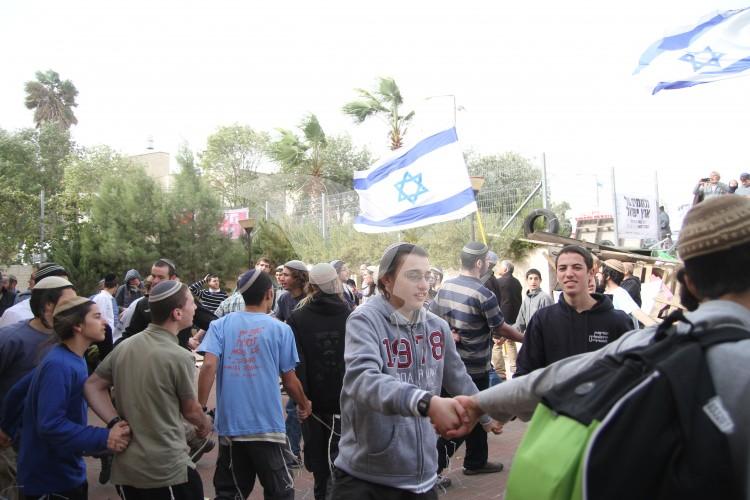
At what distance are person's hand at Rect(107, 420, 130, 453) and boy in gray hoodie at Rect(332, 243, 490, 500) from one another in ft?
4.01

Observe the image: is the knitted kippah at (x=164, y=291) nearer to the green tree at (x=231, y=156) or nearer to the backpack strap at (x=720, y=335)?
the backpack strap at (x=720, y=335)

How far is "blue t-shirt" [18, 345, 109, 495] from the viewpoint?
354 cm

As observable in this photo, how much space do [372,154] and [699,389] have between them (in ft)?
132

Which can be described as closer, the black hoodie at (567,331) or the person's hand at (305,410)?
the black hoodie at (567,331)

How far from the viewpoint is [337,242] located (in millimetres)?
24281

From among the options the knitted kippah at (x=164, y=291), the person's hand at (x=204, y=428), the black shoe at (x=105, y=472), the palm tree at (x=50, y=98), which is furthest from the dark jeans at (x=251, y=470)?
the palm tree at (x=50, y=98)

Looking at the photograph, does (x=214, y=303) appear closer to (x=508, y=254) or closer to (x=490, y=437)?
(x=490, y=437)

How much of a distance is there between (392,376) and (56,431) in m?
1.88

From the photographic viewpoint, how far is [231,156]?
45.6m

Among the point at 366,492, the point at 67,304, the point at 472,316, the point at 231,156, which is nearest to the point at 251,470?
the point at 67,304

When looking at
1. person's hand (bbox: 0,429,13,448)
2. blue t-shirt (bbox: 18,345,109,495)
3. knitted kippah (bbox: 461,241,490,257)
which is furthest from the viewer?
knitted kippah (bbox: 461,241,490,257)

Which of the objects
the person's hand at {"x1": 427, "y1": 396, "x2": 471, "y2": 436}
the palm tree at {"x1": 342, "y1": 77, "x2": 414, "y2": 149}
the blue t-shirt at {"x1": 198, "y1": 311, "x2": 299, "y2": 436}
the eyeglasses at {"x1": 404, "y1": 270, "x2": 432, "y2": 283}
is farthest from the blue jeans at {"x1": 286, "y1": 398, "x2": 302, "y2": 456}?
the palm tree at {"x1": 342, "y1": 77, "x2": 414, "y2": 149}

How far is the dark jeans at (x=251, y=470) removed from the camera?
452 cm

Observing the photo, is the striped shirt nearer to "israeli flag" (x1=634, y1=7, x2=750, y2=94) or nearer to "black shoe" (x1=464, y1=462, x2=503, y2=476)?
"black shoe" (x1=464, y1=462, x2=503, y2=476)
